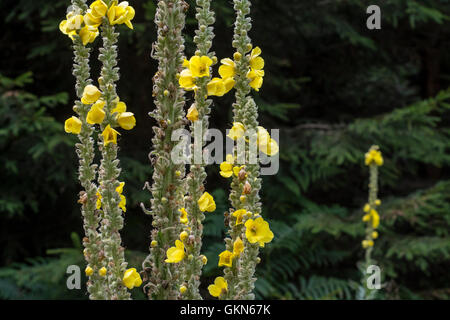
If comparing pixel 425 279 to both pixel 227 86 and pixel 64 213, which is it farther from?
pixel 227 86

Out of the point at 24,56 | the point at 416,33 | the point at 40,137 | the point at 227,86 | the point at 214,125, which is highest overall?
the point at 416,33

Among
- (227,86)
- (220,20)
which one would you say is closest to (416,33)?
(220,20)

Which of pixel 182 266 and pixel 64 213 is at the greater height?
pixel 64 213

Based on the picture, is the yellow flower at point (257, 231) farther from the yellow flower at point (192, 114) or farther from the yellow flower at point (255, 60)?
the yellow flower at point (255, 60)

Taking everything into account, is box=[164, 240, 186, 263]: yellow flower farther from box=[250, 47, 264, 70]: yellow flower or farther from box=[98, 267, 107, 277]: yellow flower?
box=[250, 47, 264, 70]: yellow flower

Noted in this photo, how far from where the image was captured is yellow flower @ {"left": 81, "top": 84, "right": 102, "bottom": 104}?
1.01 m

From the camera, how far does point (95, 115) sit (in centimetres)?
102

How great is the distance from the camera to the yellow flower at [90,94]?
1.01 metres

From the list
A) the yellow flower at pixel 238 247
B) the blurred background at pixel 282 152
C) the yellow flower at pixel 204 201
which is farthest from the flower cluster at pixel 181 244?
the blurred background at pixel 282 152

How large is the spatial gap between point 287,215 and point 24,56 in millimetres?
3806

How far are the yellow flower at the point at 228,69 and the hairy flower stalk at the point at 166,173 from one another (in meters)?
0.11

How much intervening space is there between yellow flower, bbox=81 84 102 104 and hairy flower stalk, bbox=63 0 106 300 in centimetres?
5

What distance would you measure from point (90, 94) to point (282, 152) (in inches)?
160
